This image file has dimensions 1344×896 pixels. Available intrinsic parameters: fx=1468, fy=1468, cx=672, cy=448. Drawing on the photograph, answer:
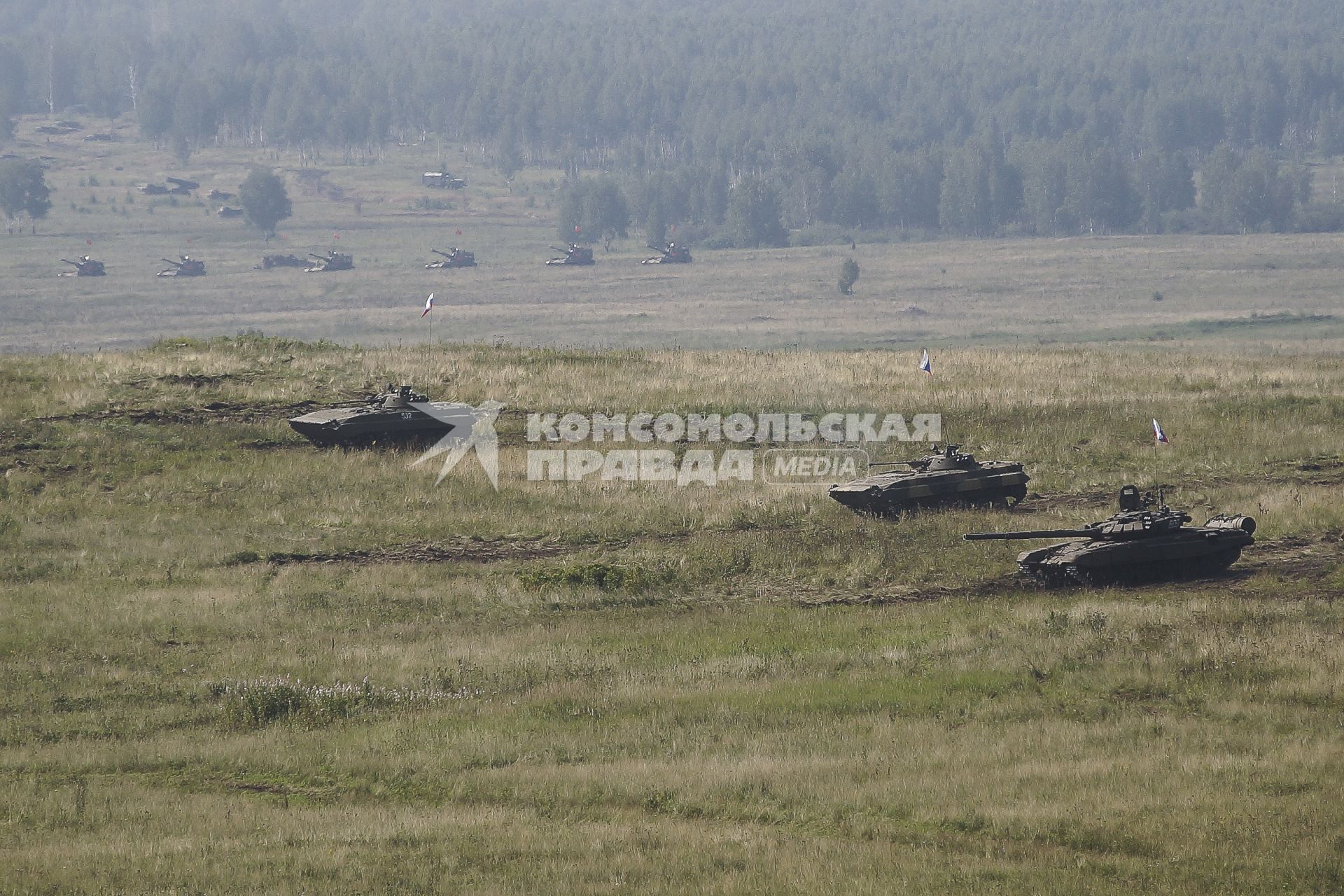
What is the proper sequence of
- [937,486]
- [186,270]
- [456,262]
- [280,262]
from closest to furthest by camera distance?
[937,486] < [186,270] < [456,262] < [280,262]

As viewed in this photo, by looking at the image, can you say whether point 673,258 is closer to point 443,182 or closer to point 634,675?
point 443,182

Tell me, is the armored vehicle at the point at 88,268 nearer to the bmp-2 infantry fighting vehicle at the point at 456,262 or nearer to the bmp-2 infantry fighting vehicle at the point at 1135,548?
the bmp-2 infantry fighting vehicle at the point at 456,262

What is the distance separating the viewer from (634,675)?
1933 cm

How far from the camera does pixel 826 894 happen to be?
11.8 meters

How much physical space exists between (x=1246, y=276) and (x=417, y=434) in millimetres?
111173

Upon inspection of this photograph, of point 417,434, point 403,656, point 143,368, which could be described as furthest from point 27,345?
point 403,656

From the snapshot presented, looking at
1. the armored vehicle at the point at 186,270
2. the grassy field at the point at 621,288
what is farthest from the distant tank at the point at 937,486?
the armored vehicle at the point at 186,270

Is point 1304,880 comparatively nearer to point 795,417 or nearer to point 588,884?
point 588,884

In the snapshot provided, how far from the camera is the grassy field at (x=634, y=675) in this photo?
42.4 ft

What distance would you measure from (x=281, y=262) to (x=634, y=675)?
140m

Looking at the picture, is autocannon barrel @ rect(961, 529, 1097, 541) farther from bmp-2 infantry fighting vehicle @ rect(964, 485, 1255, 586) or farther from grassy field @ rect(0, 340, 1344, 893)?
grassy field @ rect(0, 340, 1344, 893)

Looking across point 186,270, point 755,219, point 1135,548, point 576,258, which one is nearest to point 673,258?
point 576,258

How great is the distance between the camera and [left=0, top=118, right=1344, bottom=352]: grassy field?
109500 mm

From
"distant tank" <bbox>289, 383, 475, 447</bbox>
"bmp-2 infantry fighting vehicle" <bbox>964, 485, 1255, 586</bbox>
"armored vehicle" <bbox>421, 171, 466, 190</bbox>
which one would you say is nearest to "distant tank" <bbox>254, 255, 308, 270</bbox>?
"armored vehicle" <bbox>421, 171, 466, 190</bbox>
